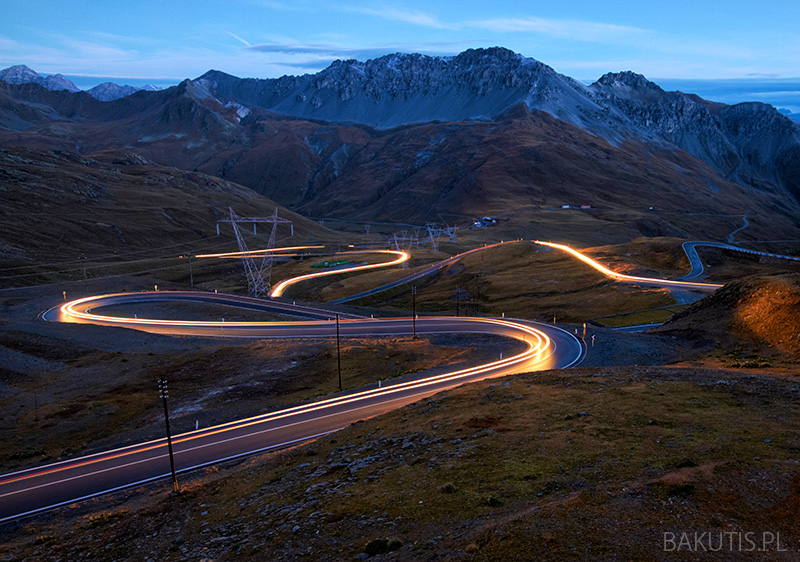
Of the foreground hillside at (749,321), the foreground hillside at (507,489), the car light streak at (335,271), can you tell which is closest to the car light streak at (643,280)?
the foreground hillside at (749,321)

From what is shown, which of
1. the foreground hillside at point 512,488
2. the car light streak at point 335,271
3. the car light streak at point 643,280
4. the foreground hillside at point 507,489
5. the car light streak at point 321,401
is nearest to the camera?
the foreground hillside at point 512,488

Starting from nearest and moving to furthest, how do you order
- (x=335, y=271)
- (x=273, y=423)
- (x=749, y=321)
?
(x=273, y=423)
(x=749, y=321)
(x=335, y=271)

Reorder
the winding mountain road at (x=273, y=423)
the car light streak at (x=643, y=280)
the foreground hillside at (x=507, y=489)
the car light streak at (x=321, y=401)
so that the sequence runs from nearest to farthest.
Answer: the foreground hillside at (x=507, y=489)
the winding mountain road at (x=273, y=423)
the car light streak at (x=321, y=401)
the car light streak at (x=643, y=280)

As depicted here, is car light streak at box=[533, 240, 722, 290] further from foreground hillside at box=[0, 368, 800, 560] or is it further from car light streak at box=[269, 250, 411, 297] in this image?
car light streak at box=[269, 250, 411, 297]

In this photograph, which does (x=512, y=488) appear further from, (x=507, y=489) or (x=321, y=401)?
(x=321, y=401)

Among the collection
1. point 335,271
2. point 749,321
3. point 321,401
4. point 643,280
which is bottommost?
point 335,271

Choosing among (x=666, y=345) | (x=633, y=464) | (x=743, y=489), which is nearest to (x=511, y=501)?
(x=633, y=464)

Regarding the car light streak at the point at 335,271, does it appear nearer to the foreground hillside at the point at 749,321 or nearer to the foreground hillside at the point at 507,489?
the foreground hillside at the point at 749,321

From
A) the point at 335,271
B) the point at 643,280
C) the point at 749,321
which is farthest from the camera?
the point at 335,271

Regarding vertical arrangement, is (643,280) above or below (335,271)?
above

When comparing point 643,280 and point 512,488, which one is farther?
point 643,280

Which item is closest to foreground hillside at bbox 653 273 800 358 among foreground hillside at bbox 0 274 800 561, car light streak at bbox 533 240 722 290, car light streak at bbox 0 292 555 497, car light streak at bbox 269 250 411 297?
foreground hillside at bbox 0 274 800 561

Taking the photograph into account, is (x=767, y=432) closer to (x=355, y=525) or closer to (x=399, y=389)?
(x=355, y=525)

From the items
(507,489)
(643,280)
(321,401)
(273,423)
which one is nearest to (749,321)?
(507,489)
